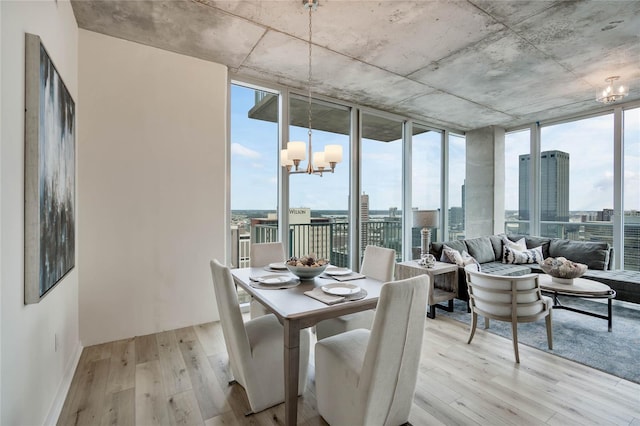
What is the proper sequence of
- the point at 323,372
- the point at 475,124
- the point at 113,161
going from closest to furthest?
1. the point at 323,372
2. the point at 113,161
3. the point at 475,124

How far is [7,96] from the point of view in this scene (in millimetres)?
1299

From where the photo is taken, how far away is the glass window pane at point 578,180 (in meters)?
4.78

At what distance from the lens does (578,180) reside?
5094mm

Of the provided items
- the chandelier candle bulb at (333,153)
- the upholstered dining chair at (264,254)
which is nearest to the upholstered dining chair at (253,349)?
the upholstered dining chair at (264,254)

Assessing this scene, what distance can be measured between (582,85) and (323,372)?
4.83 m

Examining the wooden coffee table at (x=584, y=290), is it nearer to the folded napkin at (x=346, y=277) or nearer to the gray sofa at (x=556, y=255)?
the gray sofa at (x=556, y=255)

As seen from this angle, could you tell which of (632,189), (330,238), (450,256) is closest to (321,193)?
(330,238)

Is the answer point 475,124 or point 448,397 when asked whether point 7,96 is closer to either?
point 448,397

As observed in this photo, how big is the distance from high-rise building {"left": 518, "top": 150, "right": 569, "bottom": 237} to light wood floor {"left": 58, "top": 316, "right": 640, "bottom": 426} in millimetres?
3628

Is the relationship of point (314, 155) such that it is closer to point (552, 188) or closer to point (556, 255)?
point (556, 255)

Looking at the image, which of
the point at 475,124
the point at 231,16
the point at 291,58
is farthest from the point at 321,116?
the point at 475,124

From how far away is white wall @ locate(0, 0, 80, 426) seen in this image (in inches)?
49.9

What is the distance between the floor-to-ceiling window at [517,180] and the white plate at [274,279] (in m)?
5.38

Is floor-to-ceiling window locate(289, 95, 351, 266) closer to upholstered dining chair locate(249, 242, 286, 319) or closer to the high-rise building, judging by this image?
upholstered dining chair locate(249, 242, 286, 319)
